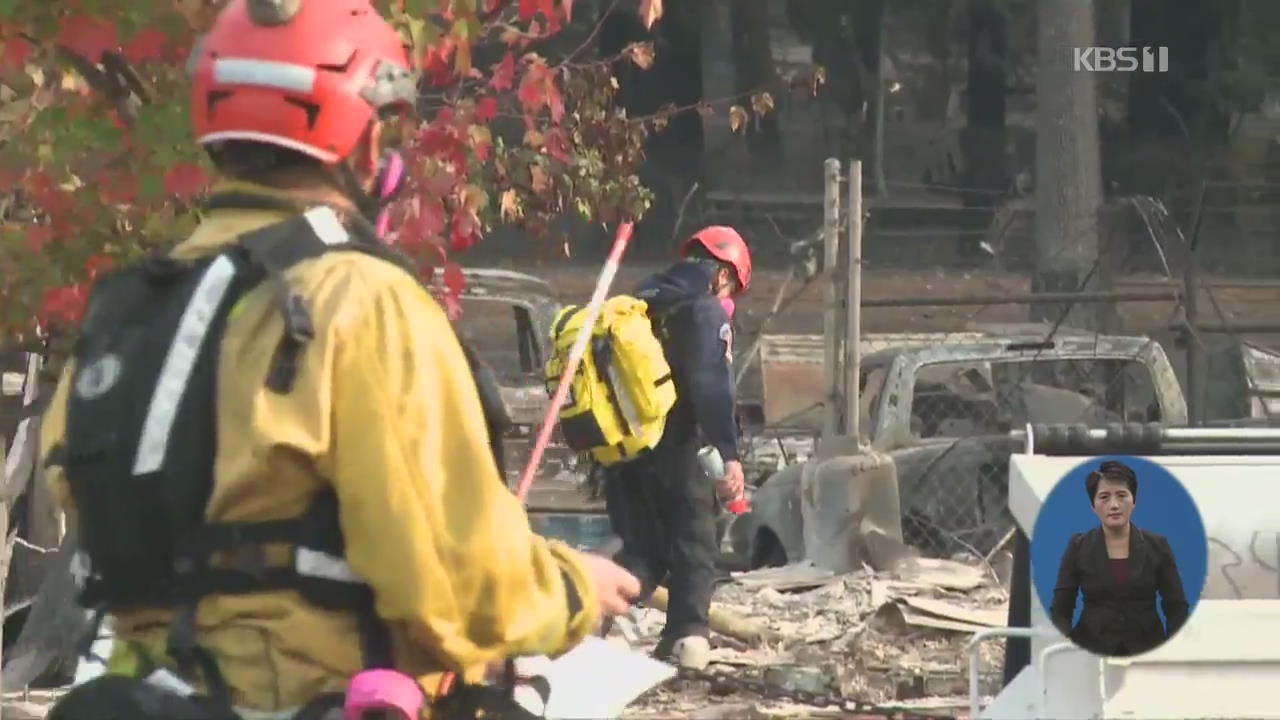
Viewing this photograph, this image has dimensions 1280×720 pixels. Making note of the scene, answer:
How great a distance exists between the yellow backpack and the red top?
4259 millimetres

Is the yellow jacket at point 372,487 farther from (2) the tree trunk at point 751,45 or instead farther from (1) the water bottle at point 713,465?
(2) the tree trunk at point 751,45

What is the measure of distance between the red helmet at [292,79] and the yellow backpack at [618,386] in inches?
210

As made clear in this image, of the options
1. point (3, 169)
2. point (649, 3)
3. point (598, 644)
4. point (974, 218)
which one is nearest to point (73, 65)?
point (3, 169)

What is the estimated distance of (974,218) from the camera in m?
31.6

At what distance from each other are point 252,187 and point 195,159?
1695 millimetres

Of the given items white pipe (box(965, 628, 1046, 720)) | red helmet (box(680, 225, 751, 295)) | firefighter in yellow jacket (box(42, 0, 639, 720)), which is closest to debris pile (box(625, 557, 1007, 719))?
red helmet (box(680, 225, 751, 295))

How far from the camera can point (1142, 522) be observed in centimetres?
432

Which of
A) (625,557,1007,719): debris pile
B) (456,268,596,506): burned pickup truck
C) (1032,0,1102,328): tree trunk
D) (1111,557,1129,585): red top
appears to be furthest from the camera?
(1032,0,1102,328): tree trunk

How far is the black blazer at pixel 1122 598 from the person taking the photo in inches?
169

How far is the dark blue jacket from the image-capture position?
8680 millimetres

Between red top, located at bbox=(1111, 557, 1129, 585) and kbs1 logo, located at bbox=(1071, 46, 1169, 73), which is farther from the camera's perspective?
kbs1 logo, located at bbox=(1071, 46, 1169, 73)

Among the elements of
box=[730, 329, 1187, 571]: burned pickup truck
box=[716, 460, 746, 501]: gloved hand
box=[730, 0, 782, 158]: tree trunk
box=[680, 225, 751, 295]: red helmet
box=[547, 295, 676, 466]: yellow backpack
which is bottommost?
box=[730, 329, 1187, 571]: burned pickup truck

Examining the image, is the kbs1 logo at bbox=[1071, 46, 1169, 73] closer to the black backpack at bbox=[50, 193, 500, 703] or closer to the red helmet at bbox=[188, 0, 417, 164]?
the red helmet at bbox=[188, 0, 417, 164]

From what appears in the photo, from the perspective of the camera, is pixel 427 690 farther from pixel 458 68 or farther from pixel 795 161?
pixel 795 161
